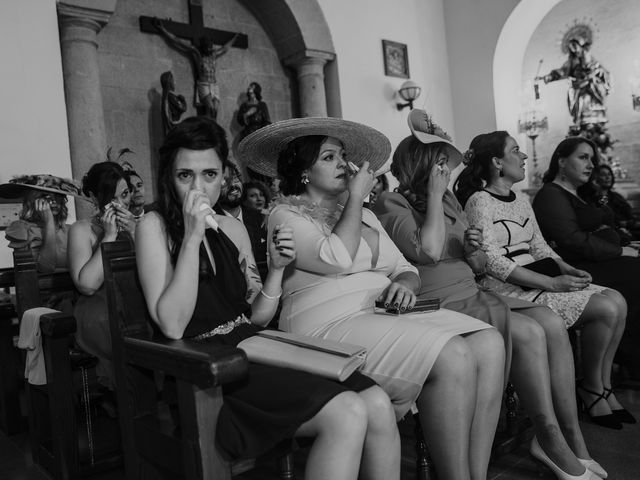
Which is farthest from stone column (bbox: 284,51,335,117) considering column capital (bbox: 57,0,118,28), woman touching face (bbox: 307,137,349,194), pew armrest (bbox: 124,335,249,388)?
pew armrest (bbox: 124,335,249,388)

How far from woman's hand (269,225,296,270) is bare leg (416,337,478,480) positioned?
586mm

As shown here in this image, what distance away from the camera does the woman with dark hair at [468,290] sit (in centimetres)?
242

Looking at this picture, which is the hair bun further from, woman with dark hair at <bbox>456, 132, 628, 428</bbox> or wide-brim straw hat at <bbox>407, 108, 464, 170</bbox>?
wide-brim straw hat at <bbox>407, 108, 464, 170</bbox>

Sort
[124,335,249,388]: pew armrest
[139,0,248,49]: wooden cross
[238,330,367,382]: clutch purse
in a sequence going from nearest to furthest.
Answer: [124,335,249,388]: pew armrest < [238,330,367,382]: clutch purse < [139,0,248,49]: wooden cross

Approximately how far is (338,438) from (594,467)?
4.29ft

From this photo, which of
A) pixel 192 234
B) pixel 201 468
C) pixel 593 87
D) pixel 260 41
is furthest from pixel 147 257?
pixel 593 87

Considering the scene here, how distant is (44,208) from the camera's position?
3.78 metres

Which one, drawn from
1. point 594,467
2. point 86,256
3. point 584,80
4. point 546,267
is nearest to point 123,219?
point 86,256

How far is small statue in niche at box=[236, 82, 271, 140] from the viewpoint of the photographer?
6.43 meters

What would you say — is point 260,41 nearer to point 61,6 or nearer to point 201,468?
point 61,6

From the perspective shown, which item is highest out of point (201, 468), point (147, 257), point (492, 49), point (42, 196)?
point (492, 49)

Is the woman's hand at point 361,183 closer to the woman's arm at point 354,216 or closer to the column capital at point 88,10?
the woman's arm at point 354,216

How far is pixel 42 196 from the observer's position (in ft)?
12.6

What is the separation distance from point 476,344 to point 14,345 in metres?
2.66
